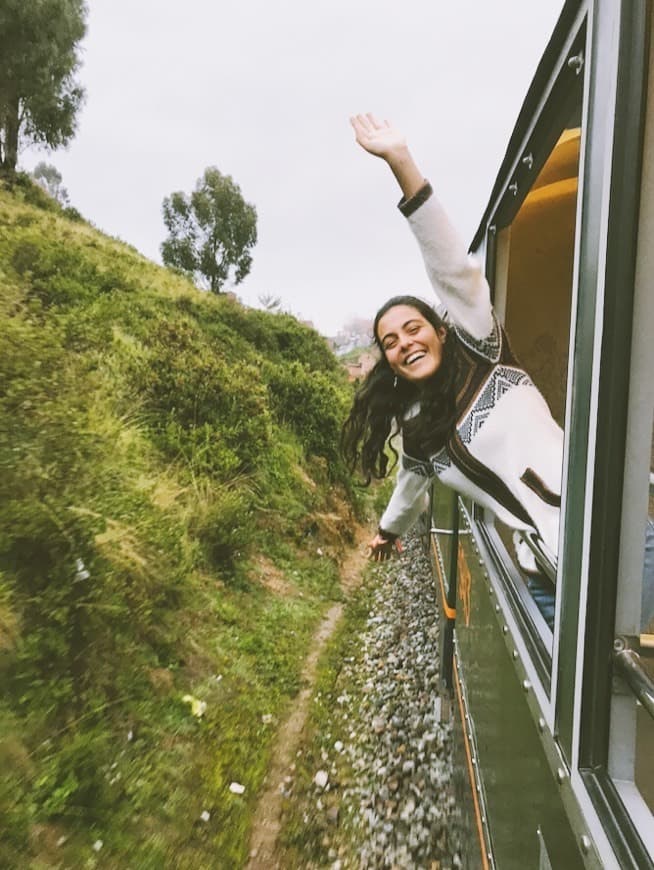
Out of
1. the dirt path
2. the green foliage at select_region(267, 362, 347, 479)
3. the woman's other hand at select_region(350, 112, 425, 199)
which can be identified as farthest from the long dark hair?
the green foliage at select_region(267, 362, 347, 479)

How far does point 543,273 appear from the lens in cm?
347

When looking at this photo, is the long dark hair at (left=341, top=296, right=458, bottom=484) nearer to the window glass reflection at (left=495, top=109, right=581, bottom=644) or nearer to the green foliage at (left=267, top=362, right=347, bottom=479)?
the window glass reflection at (left=495, top=109, right=581, bottom=644)

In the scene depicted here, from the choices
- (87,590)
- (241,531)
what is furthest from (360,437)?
(241,531)

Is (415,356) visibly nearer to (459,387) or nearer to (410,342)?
(410,342)

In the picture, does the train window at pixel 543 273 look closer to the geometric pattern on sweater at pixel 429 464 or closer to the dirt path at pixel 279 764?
the geometric pattern on sweater at pixel 429 464

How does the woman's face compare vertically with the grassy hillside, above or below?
above

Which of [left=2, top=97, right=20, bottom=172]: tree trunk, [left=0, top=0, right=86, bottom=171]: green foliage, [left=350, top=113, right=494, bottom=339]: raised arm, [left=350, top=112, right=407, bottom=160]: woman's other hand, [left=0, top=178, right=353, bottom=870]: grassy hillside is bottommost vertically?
[left=0, top=178, right=353, bottom=870]: grassy hillside

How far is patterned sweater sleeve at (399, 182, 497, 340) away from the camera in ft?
4.94

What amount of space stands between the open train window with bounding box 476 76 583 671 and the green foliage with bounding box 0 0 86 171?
649 inches

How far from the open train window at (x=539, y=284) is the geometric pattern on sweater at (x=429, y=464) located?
333 millimetres

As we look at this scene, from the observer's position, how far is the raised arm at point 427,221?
1.51 meters

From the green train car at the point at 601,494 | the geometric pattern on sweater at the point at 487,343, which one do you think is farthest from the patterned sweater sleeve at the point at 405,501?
the green train car at the point at 601,494

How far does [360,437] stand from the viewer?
7.25 ft

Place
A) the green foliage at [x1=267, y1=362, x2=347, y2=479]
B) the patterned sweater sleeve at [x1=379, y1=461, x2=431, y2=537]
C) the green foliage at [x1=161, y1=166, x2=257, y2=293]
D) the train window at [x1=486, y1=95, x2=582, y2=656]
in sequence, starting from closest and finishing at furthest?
the patterned sweater sleeve at [x1=379, y1=461, x2=431, y2=537], the train window at [x1=486, y1=95, x2=582, y2=656], the green foliage at [x1=267, y1=362, x2=347, y2=479], the green foliage at [x1=161, y1=166, x2=257, y2=293]
